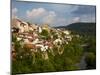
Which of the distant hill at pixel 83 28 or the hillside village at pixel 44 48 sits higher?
the distant hill at pixel 83 28

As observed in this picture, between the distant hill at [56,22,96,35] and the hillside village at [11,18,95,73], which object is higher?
the distant hill at [56,22,96,35]

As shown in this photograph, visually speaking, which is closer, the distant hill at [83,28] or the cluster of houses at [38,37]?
the cluster of houses at [38,37]

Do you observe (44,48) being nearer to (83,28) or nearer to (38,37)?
(38,37)

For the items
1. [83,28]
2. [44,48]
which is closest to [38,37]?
[44,48]

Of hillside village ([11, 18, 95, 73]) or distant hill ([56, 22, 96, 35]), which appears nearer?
hillside village ([11, 18, 95, 73])
